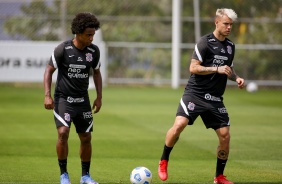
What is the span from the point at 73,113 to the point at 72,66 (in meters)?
0.61

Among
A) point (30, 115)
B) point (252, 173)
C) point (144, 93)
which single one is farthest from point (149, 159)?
point (144, 93)

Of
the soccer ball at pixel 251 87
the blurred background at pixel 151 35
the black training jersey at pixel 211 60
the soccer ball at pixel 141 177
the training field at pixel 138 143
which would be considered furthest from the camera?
the blurred background at pixel 151 35

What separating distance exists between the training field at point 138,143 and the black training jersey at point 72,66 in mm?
1322

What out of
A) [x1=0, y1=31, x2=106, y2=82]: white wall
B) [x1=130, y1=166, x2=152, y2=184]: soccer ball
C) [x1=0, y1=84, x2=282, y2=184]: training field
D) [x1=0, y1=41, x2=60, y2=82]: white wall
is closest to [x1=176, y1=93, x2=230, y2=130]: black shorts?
[x1=0, y1=84, x2=282, y2=184]: training field

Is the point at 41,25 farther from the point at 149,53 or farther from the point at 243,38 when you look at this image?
the point at 243,38

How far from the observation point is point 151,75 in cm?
2877

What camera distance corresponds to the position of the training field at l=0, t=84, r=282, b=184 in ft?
35.1

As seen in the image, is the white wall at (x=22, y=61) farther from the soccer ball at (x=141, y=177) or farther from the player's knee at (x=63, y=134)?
the soccer ball at (x=141, y=177)

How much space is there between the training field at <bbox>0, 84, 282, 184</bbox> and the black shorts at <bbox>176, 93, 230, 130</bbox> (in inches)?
33.8

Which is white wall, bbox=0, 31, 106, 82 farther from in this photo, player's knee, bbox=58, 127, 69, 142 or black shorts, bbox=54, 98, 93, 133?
player's knee, bbox=58, 127, 69, 142

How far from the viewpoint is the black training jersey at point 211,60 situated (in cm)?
984

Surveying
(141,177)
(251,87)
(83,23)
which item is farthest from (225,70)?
(251,87)

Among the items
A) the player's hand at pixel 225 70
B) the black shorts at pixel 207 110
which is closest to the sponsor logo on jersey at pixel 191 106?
the black shorts at pixel 207 110

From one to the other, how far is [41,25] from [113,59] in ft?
10.2
